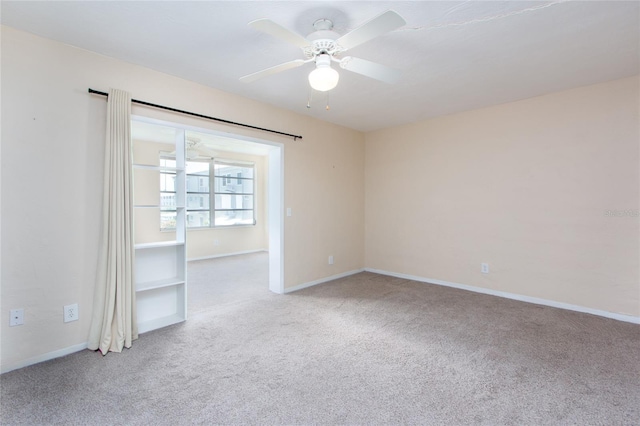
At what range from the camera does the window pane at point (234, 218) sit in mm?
6938

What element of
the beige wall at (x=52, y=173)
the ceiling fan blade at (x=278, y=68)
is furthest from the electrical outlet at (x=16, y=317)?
the ceiling fan blade at (x=278, y=68)

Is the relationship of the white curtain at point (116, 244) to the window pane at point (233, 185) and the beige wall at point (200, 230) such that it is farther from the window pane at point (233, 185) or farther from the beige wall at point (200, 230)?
the window pane at point (233, 185)

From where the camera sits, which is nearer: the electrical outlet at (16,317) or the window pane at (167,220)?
the electrical outlet at (16,317)

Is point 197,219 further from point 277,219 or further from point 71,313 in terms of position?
point 71,313

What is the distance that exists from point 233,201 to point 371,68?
5.70 m

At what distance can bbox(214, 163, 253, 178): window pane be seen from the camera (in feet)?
22.6

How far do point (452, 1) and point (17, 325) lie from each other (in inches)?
145

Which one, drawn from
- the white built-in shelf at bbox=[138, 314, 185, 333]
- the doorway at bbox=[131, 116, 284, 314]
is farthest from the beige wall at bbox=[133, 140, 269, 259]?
the white built-in shelf at bbox=[138, 314, 185, 333]

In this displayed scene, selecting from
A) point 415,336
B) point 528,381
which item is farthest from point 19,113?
point 528,381

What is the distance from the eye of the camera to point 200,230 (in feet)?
21.2

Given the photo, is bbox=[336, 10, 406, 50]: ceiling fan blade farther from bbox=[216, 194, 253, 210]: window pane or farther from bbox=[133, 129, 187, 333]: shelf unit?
bbox=[216, 194, 253, 210]: window pane

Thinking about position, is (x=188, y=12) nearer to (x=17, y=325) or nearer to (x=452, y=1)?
(x=452, y=1)

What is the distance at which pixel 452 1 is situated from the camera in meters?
1.87

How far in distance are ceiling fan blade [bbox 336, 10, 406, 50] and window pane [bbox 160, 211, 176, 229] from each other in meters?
5.43
